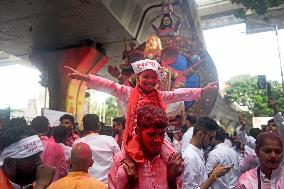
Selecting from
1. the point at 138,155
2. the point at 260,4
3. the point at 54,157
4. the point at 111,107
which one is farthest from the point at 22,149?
the point at 111,107

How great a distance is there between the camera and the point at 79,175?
10.4 ft

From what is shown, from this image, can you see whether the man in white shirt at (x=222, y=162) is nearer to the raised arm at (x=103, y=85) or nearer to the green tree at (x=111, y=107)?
the raised arm at (x=103, y=85)

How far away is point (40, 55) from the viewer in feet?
47.3

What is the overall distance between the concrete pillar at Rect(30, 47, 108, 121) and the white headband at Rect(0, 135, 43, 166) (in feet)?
36.2

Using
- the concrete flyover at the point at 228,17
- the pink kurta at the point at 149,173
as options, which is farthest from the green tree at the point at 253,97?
the pink kurta at the point at 149,173

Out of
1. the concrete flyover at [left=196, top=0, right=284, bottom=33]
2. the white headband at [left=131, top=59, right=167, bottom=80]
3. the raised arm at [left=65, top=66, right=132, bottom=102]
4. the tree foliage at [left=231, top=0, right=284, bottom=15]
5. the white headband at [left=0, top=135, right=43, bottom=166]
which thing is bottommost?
the white headband at [left=0, top=135, right=43, bottom=166]

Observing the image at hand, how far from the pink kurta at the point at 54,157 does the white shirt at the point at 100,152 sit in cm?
30

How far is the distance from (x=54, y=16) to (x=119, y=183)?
999cm

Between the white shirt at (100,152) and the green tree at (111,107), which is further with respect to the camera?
the green tree at (111,107)

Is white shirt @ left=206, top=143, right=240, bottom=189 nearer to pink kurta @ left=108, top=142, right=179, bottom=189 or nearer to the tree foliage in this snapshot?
pink kurta @ left=108, top=142, right=179, bottom=189

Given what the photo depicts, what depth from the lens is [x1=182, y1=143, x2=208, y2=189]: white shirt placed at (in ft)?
13.5

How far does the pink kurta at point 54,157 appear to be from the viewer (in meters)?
4.62

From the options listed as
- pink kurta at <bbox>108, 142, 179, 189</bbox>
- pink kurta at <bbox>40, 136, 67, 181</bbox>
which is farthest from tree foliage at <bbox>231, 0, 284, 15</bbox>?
pink kurta at <bbox>108, 142, 179, 189</bbox>

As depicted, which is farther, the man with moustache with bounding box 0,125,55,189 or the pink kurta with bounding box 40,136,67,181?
the pink kurta with bounding box 40,136,67,181
